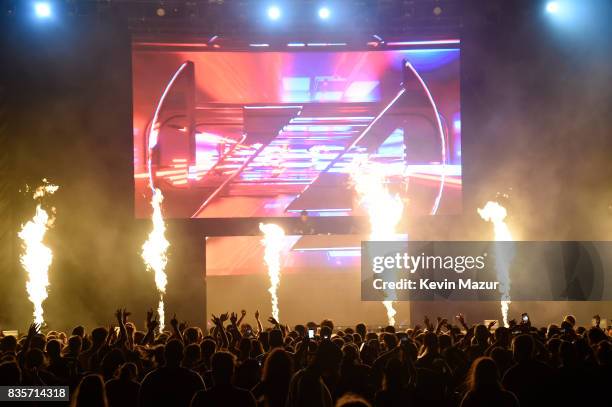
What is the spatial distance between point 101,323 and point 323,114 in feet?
22.1

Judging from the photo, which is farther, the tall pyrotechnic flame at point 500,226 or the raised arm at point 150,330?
the tall pyrotechnic flame at point 500,226

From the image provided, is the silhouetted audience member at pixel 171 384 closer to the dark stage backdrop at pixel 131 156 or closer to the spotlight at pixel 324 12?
the dark stage backdrop at pixel 131 156

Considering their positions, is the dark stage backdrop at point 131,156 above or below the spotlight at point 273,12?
below

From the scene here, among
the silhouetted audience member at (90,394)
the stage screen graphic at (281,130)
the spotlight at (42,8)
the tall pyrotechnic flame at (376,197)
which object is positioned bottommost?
Result: the silhouetted audience member at (90,394)

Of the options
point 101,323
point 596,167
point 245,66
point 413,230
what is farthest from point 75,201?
point 596,167

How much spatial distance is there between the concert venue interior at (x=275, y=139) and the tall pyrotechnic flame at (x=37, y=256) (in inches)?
1.9

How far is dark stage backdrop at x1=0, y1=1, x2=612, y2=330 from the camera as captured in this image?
47.4ft

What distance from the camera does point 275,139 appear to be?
13789 millimetres

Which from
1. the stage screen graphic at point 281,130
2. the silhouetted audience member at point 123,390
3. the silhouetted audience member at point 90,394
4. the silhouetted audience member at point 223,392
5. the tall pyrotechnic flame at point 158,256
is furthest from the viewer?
the tall pyrotechnic flame at point 158,256

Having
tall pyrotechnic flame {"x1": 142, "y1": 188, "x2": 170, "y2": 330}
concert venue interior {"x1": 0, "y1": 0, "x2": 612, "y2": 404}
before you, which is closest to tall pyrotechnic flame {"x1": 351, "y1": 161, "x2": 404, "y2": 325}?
concert venue interior {"x1": 0, "y1": 0, "x2": 612, "y2": 404}

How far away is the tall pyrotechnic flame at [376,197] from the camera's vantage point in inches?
541

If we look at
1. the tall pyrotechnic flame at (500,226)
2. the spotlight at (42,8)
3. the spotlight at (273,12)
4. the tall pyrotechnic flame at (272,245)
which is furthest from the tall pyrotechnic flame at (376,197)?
the spotlight at (42,8)

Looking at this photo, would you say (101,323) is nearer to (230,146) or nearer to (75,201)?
(75,201)

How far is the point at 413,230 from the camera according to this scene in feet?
49.2
